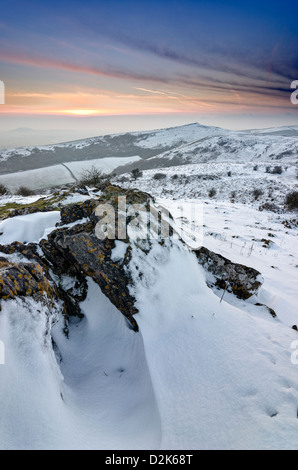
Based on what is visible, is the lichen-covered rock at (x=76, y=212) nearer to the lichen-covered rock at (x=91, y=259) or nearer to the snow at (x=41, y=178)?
the lichen-covered rock at (x=91, y=259)

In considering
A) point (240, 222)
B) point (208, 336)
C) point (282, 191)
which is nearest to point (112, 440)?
point (208, 336)

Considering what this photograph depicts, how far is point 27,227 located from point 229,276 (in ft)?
21.4

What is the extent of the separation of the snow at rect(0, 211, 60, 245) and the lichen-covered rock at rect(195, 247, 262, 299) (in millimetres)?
4874

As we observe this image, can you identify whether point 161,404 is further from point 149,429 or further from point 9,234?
point 9,234

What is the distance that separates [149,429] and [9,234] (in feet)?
19.4

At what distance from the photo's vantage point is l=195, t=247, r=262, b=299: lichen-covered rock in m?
6.71

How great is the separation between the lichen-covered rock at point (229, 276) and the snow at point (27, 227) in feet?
16.0

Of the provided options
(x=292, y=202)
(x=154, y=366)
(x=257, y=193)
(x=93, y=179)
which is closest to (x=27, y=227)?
(x=154, y=366)

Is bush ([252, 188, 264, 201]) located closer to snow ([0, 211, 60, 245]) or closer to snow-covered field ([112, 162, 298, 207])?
snow-covered field ([112, 162, 298, 207])

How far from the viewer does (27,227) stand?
256 inches

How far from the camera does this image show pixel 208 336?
4.68 m

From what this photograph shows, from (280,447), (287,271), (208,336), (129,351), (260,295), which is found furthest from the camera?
(287,271)

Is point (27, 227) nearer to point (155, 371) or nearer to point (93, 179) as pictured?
point (155, 371)

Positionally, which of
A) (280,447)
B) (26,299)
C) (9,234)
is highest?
(9,234)
